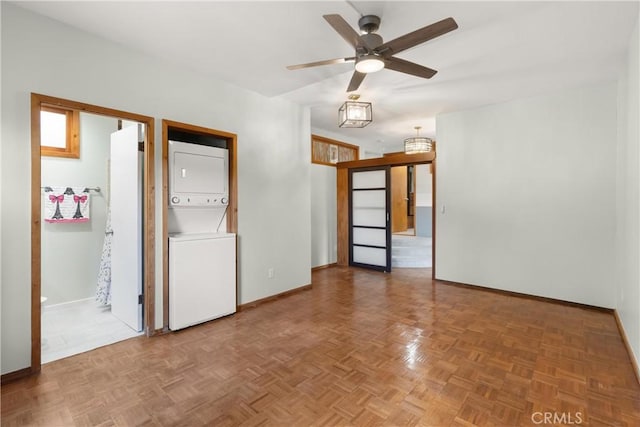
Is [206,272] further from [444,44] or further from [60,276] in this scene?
[444,44]

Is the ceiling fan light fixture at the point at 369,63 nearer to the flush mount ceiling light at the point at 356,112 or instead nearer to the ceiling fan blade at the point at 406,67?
the ceiling fan blade at the point at 406,67

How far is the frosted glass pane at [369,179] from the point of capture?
19.2 feet

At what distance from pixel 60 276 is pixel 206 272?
1949 millimetres

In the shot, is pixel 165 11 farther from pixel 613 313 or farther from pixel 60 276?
pixel 613 313

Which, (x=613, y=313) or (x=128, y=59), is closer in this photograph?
(x=128, y=59)

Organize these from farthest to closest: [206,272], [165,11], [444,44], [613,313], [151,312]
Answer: [613,313] < [206,272] < [151,312] < [444,44] < [165,11]

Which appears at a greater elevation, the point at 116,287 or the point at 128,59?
the point at 128,59

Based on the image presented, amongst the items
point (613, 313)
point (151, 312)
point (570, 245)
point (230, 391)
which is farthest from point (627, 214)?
point (151, 312)

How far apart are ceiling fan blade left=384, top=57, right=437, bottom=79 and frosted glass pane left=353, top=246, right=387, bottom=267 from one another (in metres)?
3.77

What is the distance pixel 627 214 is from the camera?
2838mm

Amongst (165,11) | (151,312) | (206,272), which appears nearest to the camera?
(165,11)

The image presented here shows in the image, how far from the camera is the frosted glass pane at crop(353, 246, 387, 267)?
5.86 meters

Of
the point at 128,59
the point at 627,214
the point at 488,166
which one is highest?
the point at 128,59

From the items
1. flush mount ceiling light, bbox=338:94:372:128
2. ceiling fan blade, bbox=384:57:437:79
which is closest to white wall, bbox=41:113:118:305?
flush mount ceiling light, bbox=338:94:372:128
